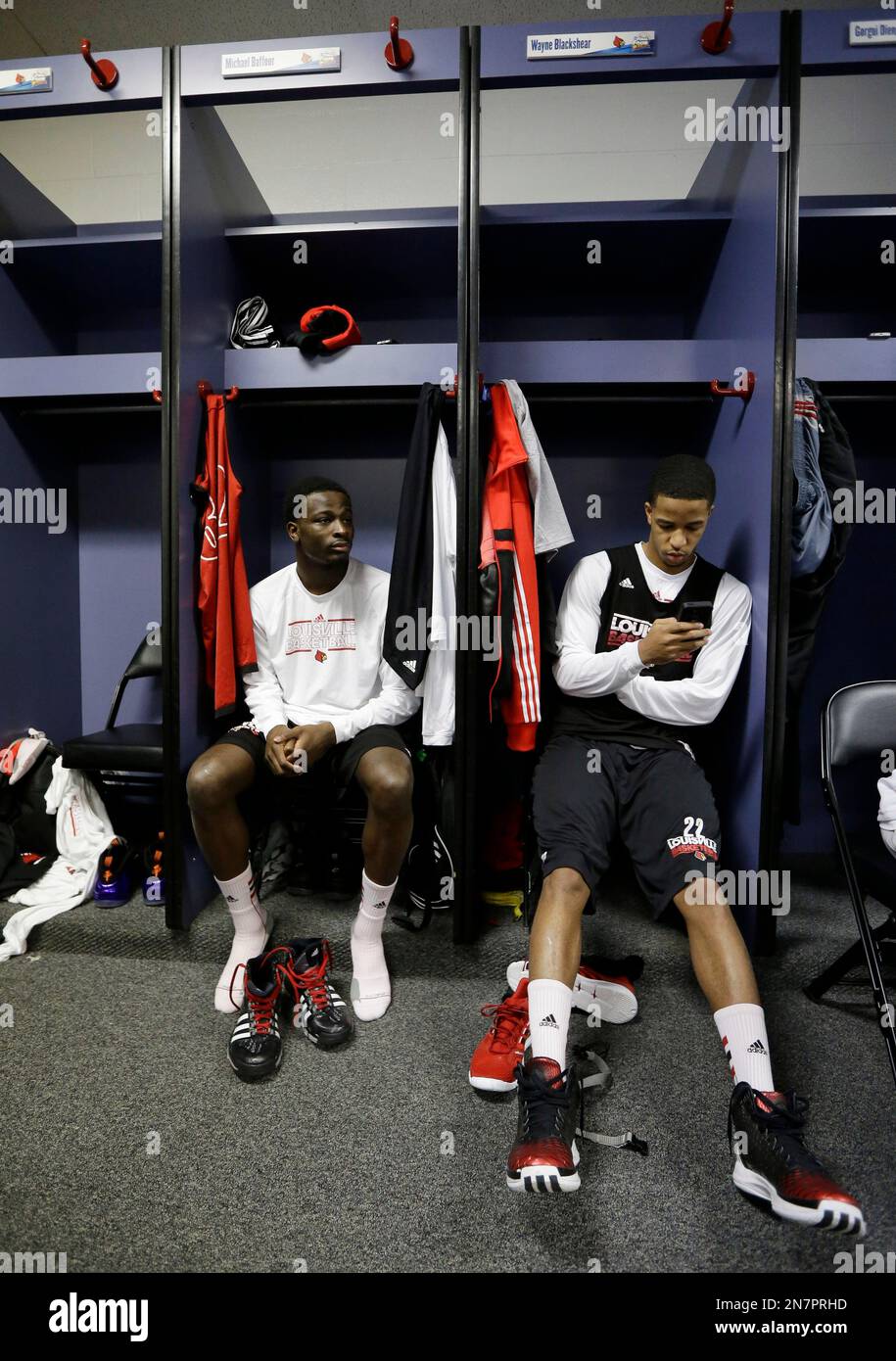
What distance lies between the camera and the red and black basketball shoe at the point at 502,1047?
1314 mm

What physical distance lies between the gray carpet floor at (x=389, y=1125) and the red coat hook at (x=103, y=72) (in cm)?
230

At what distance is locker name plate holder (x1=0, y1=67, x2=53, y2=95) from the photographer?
175 centimetres

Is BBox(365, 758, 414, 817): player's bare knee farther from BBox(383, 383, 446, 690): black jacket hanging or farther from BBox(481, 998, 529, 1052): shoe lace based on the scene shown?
BBox(481, 998, 529, 1052): shoe lace

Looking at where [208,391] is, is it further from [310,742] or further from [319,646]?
[310,742]

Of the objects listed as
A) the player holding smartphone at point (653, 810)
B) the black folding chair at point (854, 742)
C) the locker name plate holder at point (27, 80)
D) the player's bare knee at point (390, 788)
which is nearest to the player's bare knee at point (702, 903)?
the player holding smartphone at point (653, 810)

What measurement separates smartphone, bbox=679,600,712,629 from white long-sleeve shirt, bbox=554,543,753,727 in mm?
21

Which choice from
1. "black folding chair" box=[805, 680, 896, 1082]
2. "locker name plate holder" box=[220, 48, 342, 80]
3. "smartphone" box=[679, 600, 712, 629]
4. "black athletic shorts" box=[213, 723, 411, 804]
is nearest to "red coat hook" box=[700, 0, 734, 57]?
"locker name plate holder" box=[220, 48, 342, 80]

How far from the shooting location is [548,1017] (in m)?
1.20

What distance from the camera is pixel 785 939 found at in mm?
1784

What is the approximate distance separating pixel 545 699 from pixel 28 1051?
1.50m

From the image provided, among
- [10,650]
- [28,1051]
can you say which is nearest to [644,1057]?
[28,1051]

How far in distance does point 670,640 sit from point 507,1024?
3.11 ft

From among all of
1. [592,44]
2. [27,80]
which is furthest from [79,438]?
[592,44]
